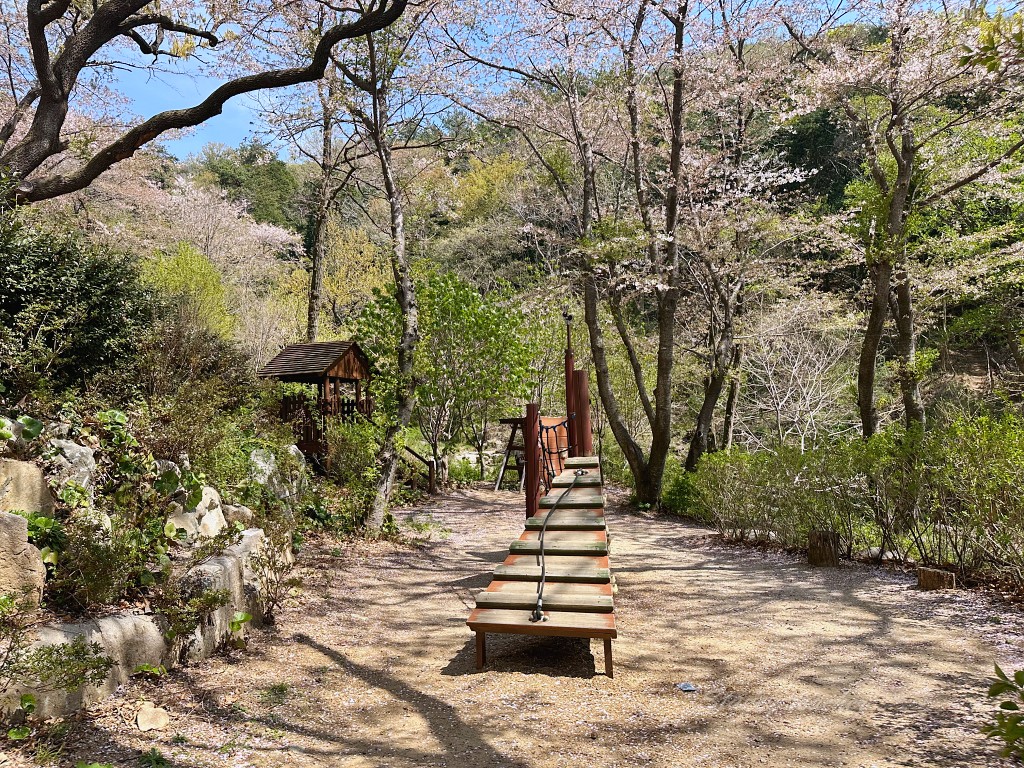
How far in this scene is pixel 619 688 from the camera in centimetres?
350

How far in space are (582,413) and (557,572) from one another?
287cm

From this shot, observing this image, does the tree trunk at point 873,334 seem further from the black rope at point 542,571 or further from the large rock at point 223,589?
the large rock at point 223,589

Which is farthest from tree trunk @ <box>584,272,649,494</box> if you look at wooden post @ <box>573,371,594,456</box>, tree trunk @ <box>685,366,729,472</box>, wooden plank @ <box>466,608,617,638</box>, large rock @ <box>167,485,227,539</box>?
wooden plank @ <box>466,608,617,638</box>

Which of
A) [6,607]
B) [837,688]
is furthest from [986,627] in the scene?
[6,607]

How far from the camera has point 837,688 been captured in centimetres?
329

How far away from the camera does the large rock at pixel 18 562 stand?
271 cm

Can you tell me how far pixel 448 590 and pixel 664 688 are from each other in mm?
2774

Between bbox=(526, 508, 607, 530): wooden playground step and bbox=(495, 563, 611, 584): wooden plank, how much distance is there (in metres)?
0.53

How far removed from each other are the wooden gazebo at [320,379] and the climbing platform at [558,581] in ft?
18.1

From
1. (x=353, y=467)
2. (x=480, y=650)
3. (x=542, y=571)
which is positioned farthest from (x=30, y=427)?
(x=353, y=467)

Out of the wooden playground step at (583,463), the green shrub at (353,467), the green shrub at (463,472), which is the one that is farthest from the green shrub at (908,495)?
the green shrub at (463,472)

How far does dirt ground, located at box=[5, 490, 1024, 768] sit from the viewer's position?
2.71m

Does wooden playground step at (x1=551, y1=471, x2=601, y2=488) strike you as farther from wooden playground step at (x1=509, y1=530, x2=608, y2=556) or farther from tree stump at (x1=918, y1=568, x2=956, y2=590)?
tree stump at (x1=918, y1=568, x2=956, y2=590)

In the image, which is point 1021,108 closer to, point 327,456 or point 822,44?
point 822,44
